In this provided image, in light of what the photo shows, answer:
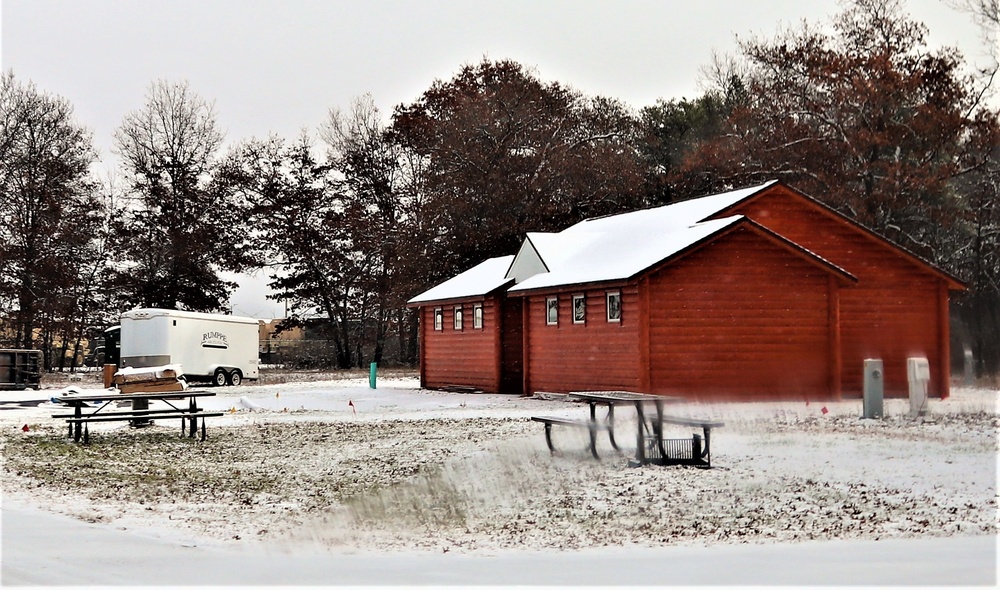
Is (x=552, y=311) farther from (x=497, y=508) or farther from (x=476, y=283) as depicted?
(x=497, y=508)

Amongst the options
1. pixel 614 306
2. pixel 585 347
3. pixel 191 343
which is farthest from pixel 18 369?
pixel 614 306

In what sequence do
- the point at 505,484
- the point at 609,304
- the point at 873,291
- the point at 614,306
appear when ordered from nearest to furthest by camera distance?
1. the point at 505,484
2. the point at 614,306
3. the point at 609,304
4. the point at 873,291

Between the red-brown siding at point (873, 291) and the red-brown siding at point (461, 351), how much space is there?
775 cm

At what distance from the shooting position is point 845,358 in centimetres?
2847

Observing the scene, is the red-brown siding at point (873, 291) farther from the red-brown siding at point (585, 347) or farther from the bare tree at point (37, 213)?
the bare tree at point (37, 213)

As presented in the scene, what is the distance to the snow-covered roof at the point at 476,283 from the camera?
3412 cm

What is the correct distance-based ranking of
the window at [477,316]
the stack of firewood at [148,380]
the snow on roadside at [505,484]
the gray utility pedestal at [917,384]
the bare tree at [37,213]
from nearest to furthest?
the snow on roadside at [505,484] → the gray utility pedestal at [917,384] → the stack of firewood at [148,380] → the window at [477,316] → the bare tree at [37,213]

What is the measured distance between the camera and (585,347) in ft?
92.7

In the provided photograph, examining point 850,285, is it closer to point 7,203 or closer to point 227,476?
point 227,476

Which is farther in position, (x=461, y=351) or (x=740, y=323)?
(x=461, y=351)

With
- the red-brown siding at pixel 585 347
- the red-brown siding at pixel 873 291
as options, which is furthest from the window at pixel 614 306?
the red-brown siding at pixel 873 291

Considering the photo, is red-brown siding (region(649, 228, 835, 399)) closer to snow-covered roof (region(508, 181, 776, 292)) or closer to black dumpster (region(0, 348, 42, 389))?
snow-covered roof (region(508, 181, 776, 292))

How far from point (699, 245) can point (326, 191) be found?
123 ft

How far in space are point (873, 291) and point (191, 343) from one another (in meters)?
22.7
